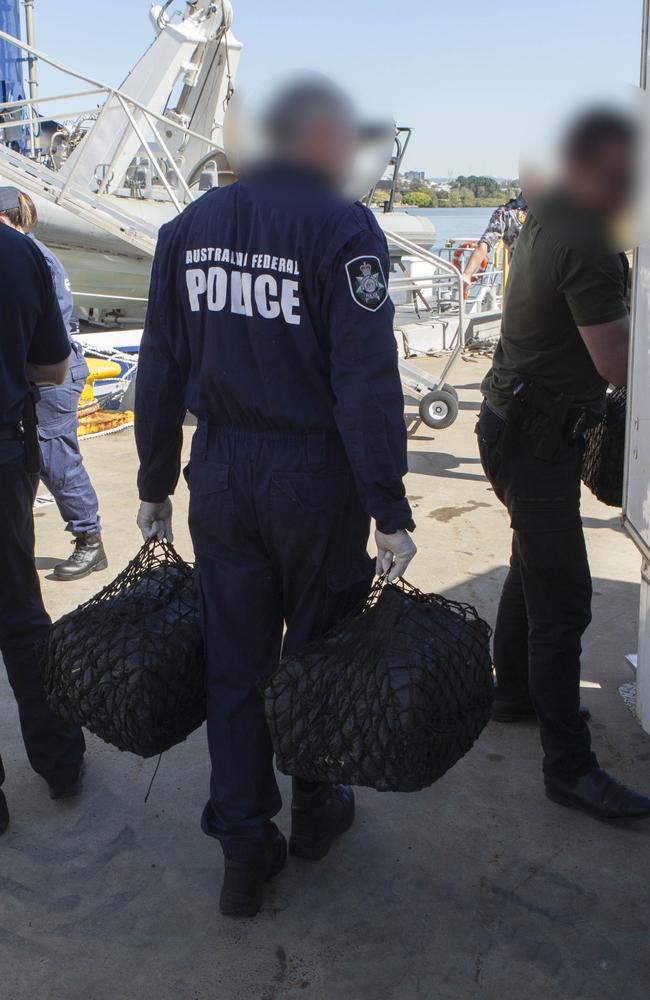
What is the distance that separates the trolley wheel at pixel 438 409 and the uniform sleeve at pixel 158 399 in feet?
16.0

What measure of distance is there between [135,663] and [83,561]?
2.34m

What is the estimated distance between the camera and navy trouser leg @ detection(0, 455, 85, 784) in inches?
98.3

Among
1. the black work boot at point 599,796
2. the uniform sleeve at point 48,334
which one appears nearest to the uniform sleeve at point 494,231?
the uniform sleeve at point 48,334

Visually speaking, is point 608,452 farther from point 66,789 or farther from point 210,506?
point 66,789

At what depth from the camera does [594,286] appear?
2209mm

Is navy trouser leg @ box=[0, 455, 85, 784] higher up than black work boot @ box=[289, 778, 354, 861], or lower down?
higher up

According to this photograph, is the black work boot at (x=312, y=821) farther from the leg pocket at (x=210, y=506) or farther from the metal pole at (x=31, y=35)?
the metal pole at (x=31, y=35)

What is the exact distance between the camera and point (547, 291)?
232 cm

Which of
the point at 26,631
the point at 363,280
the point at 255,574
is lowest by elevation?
the point at 26,631

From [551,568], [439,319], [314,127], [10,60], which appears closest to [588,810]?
[551,568]

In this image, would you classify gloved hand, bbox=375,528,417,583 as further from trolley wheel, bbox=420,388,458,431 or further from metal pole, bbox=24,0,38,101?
metal pole, bbox=24,0,38,101

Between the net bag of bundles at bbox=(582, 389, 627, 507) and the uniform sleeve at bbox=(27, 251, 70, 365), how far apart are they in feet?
5.15

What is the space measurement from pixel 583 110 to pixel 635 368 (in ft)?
2.01

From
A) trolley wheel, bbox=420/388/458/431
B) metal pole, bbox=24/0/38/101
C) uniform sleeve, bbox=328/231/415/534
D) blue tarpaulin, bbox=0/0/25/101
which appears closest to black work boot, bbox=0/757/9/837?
uniform sleeve, bbox=328/231/415/534
